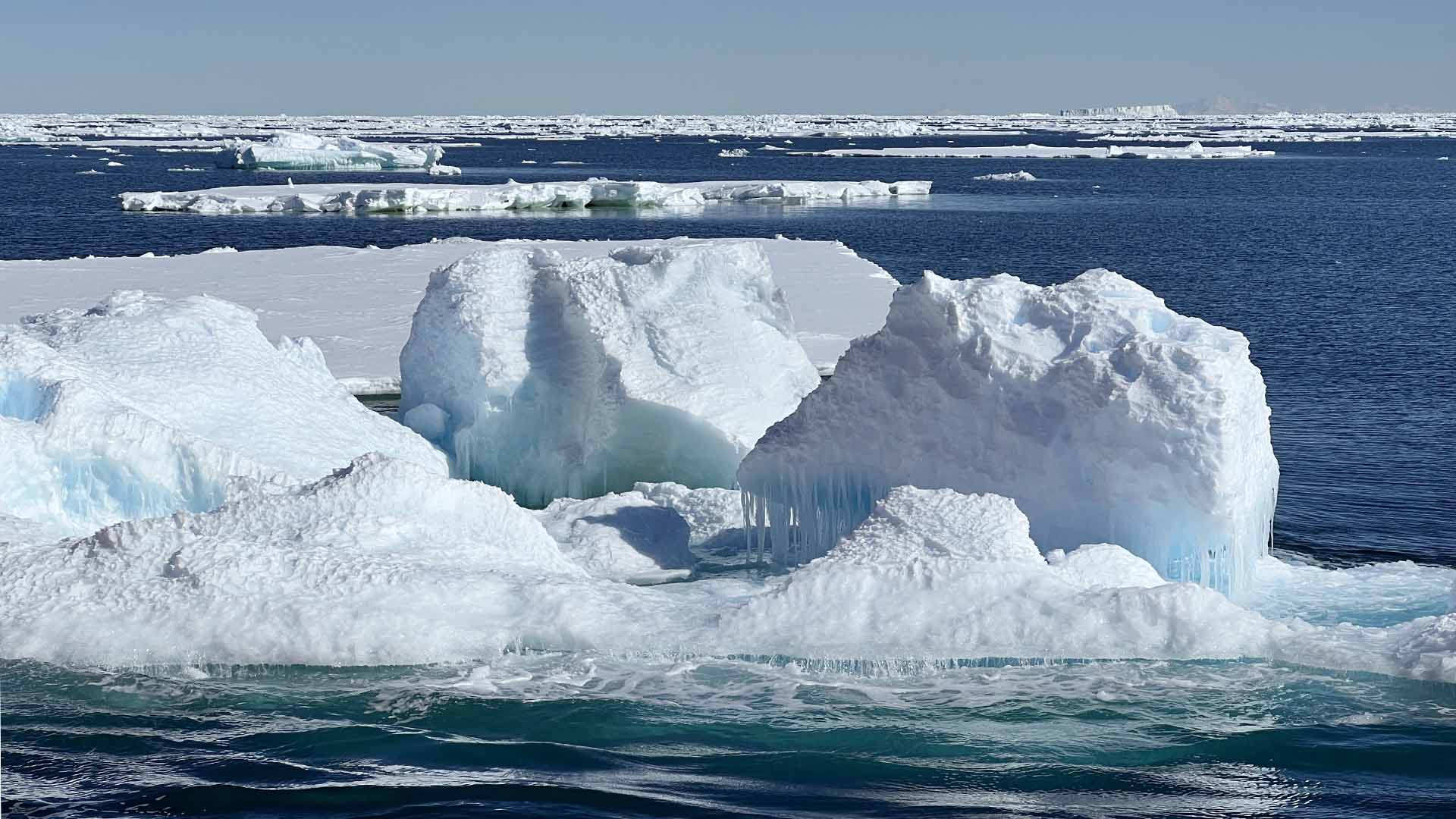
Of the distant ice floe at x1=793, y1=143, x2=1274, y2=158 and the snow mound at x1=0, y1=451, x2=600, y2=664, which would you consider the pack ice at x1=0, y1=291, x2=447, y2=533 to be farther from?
the distant ice floe at x1=793, y1=143, x2=1274, y2=158

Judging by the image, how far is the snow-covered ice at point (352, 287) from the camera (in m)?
20.9

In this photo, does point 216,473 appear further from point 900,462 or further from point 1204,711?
point 1204,711

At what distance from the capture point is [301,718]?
27.4 ft

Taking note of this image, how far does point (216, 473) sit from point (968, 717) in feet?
19.6

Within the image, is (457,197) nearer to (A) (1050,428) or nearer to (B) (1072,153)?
(A) (1050,428)

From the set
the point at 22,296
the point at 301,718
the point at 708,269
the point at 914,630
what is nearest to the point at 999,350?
the point at 914,630

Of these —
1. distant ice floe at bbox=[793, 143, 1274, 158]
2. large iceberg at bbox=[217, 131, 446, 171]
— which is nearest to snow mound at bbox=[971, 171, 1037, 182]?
distant ice floe at bbox=[793, 143, 1274, 158]

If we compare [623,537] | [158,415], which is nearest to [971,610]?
[623,537]

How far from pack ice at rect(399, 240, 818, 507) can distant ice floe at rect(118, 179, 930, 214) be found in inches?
1333

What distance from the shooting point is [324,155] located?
64875mm

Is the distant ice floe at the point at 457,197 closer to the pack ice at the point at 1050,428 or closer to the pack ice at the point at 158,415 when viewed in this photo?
the pack ice at the point at 158,415

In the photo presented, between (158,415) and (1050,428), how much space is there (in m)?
6.68

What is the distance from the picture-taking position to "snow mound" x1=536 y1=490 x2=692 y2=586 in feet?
37.8

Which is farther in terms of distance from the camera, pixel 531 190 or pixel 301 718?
pixel 531 190
